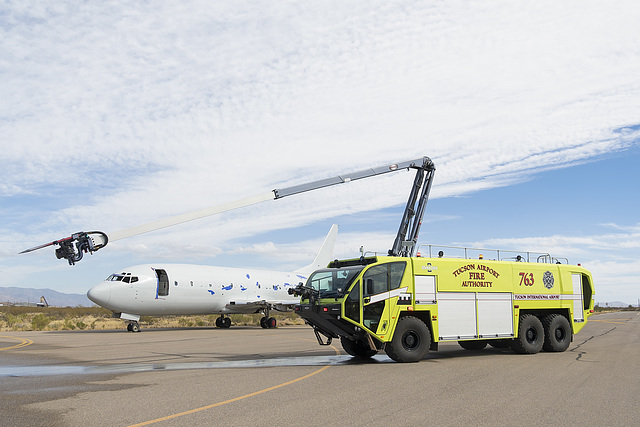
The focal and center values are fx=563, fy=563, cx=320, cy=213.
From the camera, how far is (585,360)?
15.2 metres

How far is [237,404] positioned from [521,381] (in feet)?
18.9

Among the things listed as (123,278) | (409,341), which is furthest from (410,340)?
(123,278)

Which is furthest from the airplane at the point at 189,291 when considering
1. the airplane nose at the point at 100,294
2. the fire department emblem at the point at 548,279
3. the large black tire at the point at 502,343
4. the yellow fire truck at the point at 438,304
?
the fire department emblem at the point at 548,279

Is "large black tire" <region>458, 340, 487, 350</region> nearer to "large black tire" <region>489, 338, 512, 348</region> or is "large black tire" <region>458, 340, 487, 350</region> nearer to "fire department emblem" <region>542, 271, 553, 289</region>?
Result: "large black tire" <region>489, 338, 512, 348</region>

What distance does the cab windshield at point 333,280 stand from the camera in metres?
14.6

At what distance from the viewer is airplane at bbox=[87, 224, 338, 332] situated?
1208 inches

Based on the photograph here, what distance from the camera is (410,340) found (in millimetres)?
14789

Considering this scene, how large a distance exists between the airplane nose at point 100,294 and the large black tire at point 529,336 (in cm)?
2147

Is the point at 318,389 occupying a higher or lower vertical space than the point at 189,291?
lower

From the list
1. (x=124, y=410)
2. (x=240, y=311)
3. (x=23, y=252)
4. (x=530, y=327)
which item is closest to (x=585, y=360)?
(x=530, y=327)

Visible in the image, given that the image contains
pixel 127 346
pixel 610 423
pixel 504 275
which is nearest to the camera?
pixel 610 423

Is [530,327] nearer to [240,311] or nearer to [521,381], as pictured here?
[521,381]

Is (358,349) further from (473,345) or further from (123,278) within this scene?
(123,278)

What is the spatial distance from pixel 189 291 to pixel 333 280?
20595 millimetres
